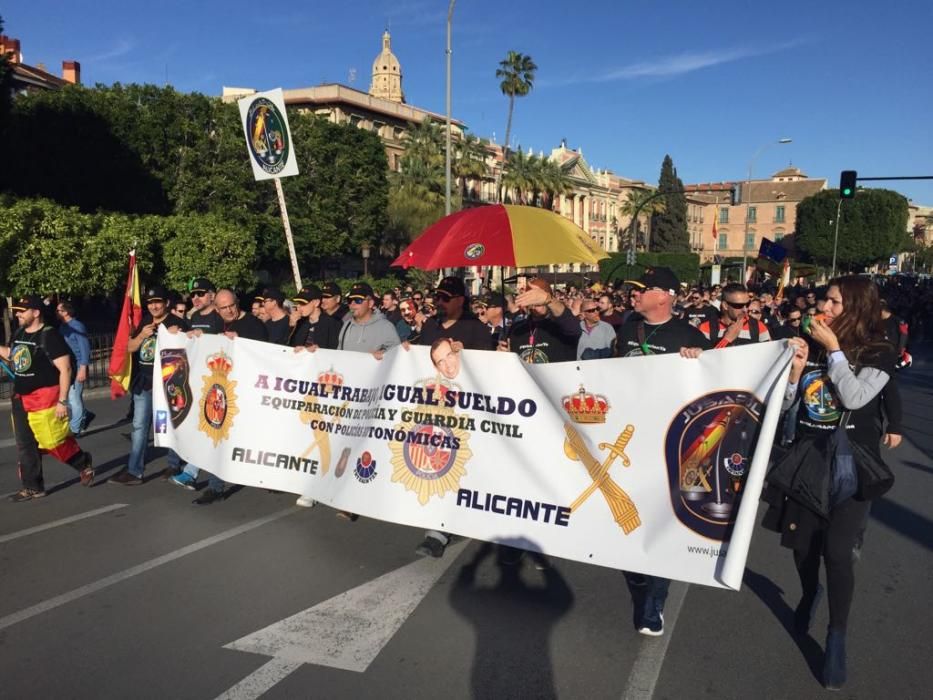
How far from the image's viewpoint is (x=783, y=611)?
14.6 feet

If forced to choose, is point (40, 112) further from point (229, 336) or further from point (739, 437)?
point (739, 437)

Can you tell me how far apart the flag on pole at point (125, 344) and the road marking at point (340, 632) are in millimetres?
3782

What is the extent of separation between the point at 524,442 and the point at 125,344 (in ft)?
14.8

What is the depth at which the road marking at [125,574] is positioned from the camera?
429 centimetres

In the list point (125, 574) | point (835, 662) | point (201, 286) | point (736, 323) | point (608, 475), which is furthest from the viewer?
point (736, 323)

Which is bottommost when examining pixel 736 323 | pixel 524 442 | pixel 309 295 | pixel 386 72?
pixel 524 442

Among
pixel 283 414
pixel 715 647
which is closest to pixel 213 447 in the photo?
pixel 283 414

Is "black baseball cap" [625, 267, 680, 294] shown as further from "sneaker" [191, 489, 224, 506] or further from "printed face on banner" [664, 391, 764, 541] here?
"sneaker" [191, 489, 224, 506]

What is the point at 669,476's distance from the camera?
4035 millimetres

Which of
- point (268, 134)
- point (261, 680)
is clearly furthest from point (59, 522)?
point (268, 134)

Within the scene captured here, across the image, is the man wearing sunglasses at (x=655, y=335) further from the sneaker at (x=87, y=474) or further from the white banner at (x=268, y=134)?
the white banner at (x=268, y=134)

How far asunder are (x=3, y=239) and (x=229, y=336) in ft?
50.7

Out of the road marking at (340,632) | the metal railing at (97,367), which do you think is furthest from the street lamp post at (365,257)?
the road marking at (340,632)

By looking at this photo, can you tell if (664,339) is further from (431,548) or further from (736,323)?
(736,323)
